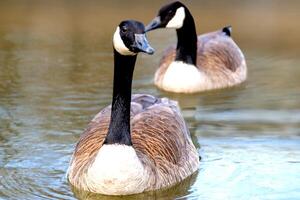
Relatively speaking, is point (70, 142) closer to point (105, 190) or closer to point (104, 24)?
point (105, 190)

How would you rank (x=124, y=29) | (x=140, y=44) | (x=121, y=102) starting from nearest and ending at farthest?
(x=140, y=44), (x=124, y=29), (x=121, y=102)

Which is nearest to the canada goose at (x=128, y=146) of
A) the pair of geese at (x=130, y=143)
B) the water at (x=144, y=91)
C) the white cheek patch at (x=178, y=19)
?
the pair of geese at (x=130, y=143)

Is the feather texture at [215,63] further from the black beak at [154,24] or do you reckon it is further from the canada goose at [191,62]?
the black beak at [154,24]

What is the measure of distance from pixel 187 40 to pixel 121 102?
455 cm

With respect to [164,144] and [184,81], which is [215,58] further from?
[164,144]

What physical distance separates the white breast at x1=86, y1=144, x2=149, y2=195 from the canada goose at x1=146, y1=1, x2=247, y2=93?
3.96 metres

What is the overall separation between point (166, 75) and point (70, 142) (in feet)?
9.34

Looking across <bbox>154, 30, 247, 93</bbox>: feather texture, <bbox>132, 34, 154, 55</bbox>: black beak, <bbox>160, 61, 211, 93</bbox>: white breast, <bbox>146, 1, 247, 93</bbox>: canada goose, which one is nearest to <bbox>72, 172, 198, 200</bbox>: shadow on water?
<bbox>132, 34, 154, 55</bbox>: black beak

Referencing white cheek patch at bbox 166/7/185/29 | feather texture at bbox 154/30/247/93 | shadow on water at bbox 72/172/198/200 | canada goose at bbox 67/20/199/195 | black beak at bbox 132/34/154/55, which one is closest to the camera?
black beak at bbox 132/34/154/55

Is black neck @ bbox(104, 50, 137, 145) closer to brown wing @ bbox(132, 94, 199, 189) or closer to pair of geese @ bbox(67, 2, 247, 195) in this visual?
pair of geese @ bbox(67, 2, 247, 195)

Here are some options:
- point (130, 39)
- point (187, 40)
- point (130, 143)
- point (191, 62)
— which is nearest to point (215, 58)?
point (191, 62)

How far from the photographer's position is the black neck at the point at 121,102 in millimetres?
6430

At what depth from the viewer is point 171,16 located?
10.8 metres

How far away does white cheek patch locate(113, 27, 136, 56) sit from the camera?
6.22 m
